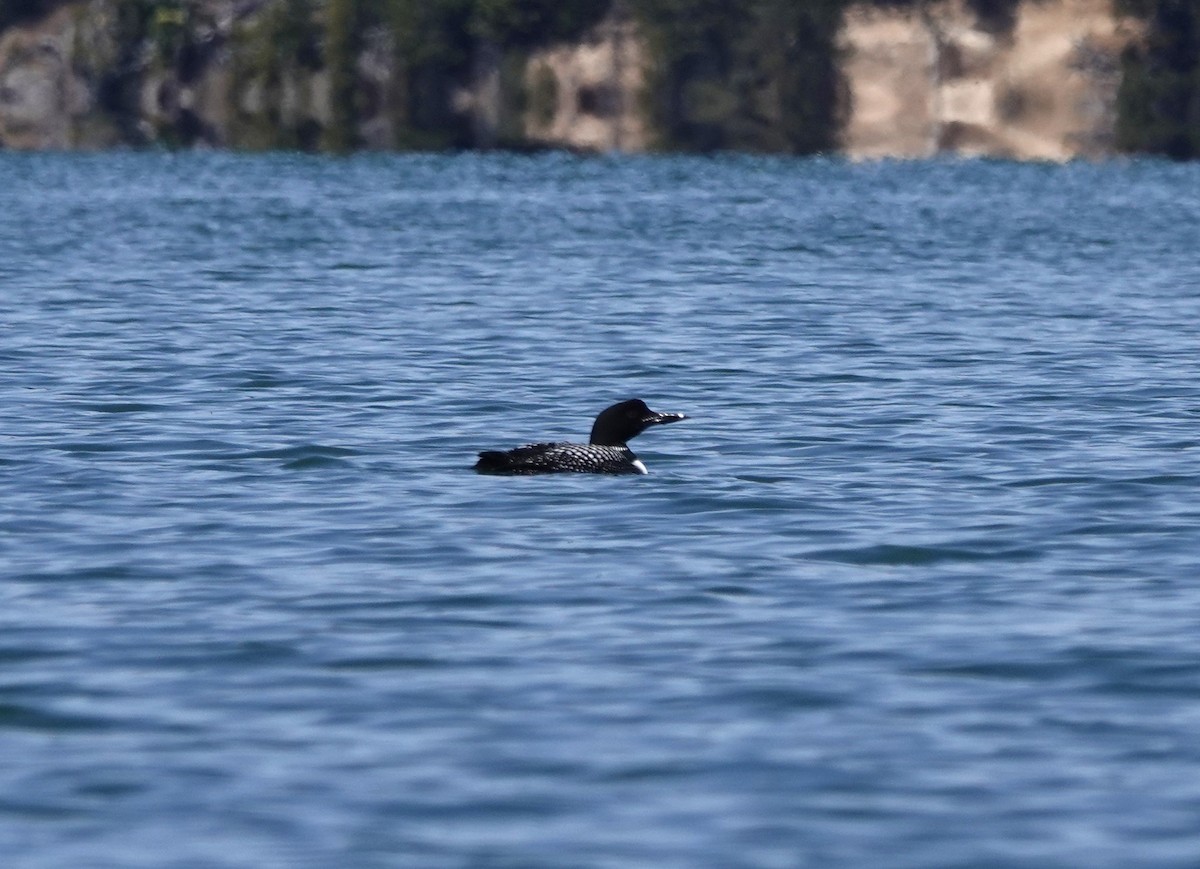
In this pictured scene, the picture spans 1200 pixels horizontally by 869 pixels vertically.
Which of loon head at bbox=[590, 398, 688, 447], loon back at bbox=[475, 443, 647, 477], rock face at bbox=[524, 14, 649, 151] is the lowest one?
rock face at bbox=[524, 14, 649, 151]

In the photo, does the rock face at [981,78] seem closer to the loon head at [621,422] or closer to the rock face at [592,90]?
the rock face at [592,90]

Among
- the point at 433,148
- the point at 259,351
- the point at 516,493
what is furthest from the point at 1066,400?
the point at 433,148

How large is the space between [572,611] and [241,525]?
10.9 ft

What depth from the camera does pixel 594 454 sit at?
16.9 meters

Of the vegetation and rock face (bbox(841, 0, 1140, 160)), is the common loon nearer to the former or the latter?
the vegetation

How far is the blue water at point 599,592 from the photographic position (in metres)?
8.86

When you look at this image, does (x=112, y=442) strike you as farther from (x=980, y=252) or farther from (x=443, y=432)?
(x=980, y=252)

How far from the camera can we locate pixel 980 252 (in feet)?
152

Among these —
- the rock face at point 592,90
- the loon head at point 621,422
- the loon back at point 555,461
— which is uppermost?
the loon head at point 621,422

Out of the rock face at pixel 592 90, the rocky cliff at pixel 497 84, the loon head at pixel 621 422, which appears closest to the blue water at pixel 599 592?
the loon head at pixel 621 422

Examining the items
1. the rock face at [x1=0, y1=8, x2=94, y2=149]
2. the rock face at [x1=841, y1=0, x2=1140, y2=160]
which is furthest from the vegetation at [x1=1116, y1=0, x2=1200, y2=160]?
the rock face at [x1=0, y1=8, x2=94, y2=149]

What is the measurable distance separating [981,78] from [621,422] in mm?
110948

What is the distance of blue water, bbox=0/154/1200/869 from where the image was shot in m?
8.86

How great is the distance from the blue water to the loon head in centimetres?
50
